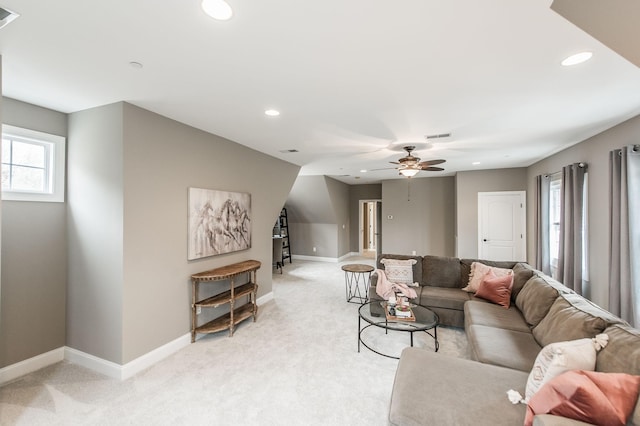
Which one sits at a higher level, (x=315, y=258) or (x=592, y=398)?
(x=592, y=398)

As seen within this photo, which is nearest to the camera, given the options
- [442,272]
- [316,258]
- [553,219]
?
[442,272]

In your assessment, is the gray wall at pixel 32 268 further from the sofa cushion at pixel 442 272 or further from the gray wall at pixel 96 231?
the sofa cushion at pixel 442 272

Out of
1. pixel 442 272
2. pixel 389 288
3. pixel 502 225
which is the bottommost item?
pixel 389 288

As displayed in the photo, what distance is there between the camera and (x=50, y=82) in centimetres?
209

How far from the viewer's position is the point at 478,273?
3.59 m

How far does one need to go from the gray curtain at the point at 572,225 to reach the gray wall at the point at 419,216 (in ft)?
11.0

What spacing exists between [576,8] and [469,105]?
1.18 m

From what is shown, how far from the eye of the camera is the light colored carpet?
6.49ft

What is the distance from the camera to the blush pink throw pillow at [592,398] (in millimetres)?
1141

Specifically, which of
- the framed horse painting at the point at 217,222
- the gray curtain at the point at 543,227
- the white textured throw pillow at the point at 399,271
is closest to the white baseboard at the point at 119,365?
the framed horse painting at the point at 217,222

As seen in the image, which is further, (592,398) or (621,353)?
(621,353)

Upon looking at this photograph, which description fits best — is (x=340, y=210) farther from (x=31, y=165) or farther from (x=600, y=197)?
(x=31, y=165)

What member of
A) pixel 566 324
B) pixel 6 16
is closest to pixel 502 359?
pixel 566 324

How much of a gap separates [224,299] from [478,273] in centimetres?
331
